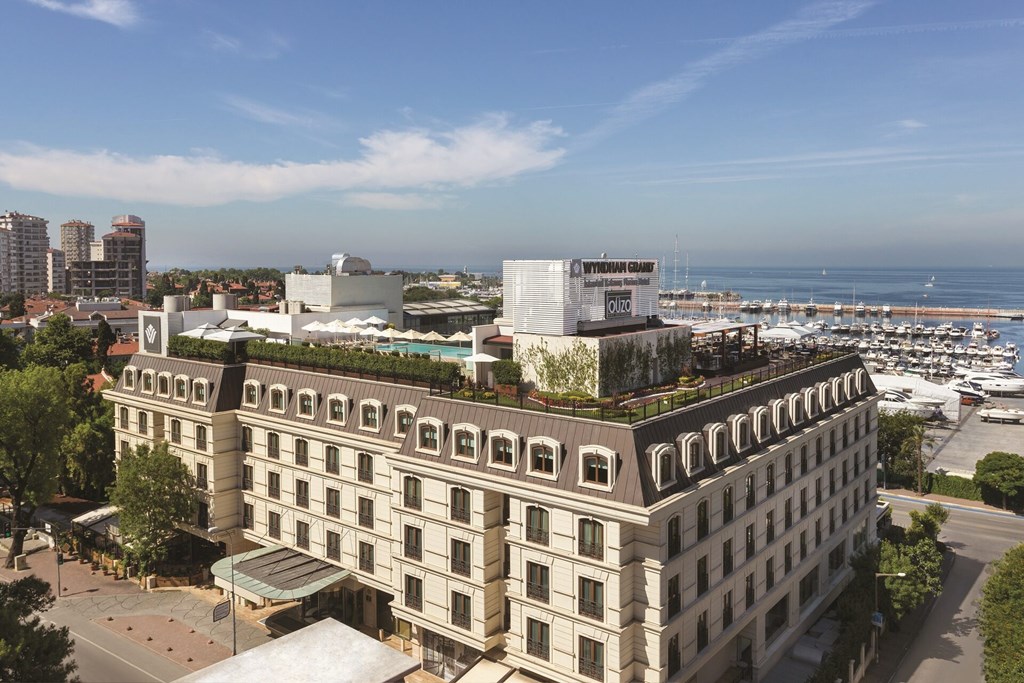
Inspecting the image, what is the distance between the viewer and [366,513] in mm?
40938

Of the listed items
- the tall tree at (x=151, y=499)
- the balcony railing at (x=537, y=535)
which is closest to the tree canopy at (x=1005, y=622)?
the balcony railing at (x=537, y=535)

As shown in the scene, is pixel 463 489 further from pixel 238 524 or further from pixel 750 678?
pixel 238 524

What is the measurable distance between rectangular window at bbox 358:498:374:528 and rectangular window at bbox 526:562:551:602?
11873 millimetres

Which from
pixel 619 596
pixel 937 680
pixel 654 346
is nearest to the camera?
pixel 619 596

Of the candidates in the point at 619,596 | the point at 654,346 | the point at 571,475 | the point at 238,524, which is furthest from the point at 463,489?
the point at 238,524

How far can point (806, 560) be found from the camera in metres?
43.8

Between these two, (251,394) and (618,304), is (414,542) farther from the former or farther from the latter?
(618,304)

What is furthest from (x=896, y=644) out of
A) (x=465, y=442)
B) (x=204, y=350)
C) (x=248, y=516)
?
(x=204, y=350)

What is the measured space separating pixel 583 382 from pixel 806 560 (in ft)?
57.8

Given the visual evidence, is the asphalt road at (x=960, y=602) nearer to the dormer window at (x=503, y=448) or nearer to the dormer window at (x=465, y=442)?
the dormer window at (x=503, y=448)

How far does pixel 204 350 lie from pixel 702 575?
3700cm

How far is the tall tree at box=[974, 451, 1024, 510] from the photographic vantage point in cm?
6694

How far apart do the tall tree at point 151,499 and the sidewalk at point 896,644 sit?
4384 centimetres

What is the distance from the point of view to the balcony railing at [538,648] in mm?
32188
